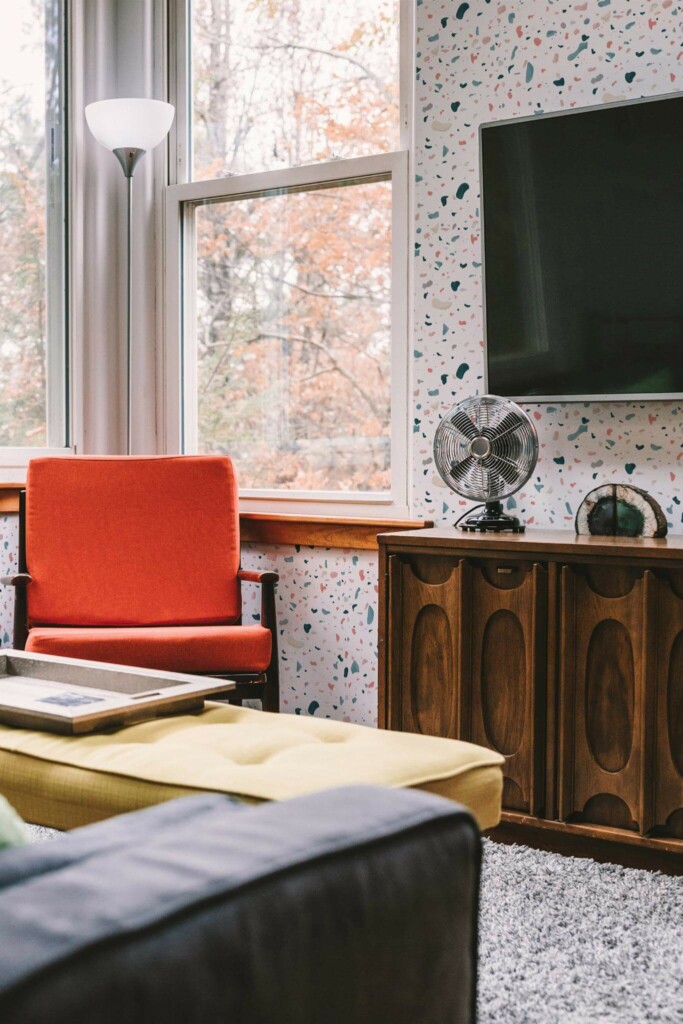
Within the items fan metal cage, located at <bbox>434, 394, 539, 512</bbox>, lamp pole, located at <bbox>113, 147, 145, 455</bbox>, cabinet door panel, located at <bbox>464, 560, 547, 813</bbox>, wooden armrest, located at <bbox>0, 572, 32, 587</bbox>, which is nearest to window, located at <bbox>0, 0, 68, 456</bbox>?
lamp pole, located at <bbox>113, 147, 145, 455</bbox>

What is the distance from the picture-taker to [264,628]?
2883mm

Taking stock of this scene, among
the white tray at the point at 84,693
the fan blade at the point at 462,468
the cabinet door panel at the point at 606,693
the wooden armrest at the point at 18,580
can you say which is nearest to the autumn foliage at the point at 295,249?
the fan blade at the point at 462,468

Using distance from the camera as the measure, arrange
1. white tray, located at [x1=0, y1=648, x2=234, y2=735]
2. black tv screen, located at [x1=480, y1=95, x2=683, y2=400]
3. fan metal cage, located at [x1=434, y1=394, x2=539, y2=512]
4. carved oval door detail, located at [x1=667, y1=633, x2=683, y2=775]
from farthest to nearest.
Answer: fan metal cage, located at [x1=434, y1=394, x2=539, y2=512] → black tv screen, located at [x1=480, y1=95, x2=683, y2=400] → carved oval door detail, located at [x1=667, y1=633, x2=683, y2=775] → white tray, located at [x1=0, y1=648, x2=234, y2=735]

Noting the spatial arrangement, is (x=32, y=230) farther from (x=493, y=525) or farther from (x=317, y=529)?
(x=493, y=525)

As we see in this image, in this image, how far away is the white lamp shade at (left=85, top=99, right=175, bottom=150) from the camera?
3258mm

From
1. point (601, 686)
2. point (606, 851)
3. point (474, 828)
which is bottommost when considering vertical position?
point (606, 851)

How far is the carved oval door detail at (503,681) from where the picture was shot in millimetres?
2389

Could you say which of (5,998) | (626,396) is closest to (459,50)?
(626,396)

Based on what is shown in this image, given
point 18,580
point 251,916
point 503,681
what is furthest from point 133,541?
point 251,916

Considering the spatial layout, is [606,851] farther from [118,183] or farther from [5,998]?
[118,183]

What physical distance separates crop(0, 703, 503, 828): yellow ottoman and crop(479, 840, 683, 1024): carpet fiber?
0.45 meters

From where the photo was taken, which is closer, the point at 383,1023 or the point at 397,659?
the point at 383,1023

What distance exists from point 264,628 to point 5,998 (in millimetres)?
2362

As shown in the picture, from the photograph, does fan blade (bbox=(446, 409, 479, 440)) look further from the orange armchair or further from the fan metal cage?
the orange armchair
